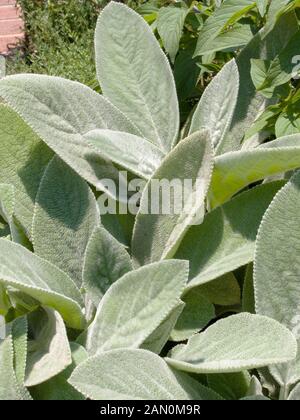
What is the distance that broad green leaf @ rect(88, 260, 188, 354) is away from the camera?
74cm

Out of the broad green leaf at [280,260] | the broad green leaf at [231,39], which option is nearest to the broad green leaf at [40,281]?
the broad green leaf at [280,260]

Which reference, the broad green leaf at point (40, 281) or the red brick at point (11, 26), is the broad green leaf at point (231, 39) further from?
the red brick at point (11, 26)

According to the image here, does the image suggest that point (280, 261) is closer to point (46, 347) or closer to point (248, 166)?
point (248, 166)

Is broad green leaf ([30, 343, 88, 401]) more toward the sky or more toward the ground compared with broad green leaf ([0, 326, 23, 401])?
more toward the ground

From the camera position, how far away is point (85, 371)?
70 centimetres

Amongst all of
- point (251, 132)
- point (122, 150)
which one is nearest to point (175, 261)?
point (122, 150)

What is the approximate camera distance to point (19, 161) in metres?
0.97

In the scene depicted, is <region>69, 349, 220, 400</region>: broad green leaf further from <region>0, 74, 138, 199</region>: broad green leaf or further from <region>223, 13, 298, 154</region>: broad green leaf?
<region>223, 13, 298, 154</region>: broad green leaf

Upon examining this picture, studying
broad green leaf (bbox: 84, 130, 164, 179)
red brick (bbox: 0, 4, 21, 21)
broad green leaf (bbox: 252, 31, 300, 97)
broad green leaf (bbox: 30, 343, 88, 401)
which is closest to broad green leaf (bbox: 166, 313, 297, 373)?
broad green leaf (bbox: 30, 343, 88, 401)

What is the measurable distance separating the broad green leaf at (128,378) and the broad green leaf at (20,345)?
9 centimetres

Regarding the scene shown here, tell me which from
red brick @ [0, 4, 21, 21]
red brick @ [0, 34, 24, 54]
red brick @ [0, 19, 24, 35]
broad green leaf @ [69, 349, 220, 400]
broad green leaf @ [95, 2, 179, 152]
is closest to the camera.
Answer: broad green leaf @ [69, 349, 220, 400]

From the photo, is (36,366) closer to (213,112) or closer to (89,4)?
(213,112)

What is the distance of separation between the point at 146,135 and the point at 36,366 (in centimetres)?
42

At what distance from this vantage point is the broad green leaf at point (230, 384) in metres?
0.82
